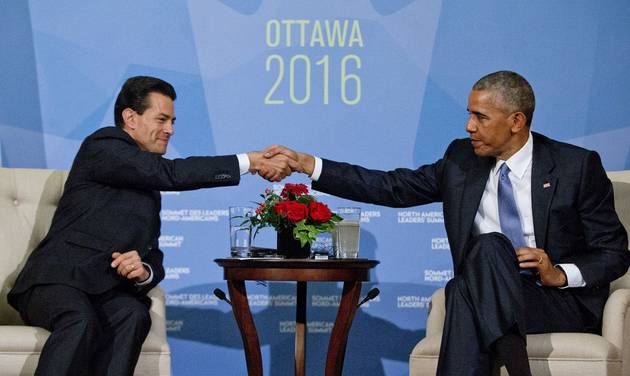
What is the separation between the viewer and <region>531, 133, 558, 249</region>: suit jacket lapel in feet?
11.1

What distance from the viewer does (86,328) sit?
3.03 meters

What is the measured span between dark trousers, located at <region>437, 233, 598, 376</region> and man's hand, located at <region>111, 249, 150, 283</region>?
43.2 inches

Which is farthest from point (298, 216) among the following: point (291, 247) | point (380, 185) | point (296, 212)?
point (380, 185)

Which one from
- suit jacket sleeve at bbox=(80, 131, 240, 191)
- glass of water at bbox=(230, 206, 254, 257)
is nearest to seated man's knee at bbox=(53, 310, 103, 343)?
suit jacket sleeve at bbox=(80, 131, 240, 191)

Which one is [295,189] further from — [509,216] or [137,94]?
[509,216]

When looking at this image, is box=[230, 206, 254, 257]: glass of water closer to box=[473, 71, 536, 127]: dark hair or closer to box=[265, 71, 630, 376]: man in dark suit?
box=[265, 71, 630, 376]: man in dark suit

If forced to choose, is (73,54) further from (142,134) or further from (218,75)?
(142,134)

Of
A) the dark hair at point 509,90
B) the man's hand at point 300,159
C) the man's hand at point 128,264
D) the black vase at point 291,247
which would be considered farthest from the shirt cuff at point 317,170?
the man's hand at point 128,264

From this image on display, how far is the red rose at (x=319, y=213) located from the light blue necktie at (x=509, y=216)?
0.66 metres

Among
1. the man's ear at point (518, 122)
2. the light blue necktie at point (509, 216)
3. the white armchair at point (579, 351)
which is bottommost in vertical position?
the white armchair at point (579, 351)

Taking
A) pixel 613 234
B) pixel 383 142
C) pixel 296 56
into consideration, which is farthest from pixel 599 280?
pixel 296 56

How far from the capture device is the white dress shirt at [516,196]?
345 centimetres

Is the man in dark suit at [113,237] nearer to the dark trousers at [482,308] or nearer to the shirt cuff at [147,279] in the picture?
the shirt cuff at [147,279]

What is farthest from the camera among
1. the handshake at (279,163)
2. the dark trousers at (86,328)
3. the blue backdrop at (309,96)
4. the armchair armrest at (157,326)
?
the blue backdrop at (309,96)
